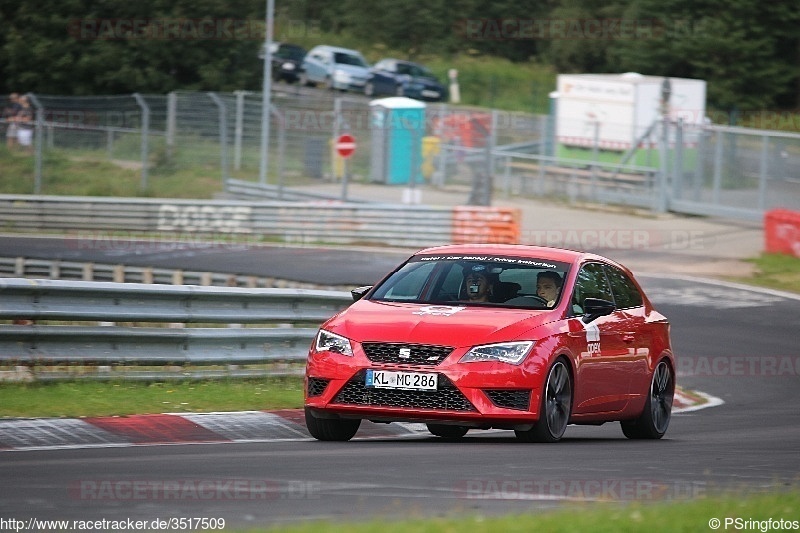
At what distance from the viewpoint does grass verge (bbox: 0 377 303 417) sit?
10.6m

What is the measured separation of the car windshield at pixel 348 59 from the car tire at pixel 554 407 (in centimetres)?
5385

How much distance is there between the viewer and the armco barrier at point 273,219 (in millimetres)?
29750

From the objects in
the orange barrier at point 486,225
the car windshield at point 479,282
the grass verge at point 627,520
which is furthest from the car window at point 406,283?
the orange barrier at point 486,225

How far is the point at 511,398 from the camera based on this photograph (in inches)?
→ 382

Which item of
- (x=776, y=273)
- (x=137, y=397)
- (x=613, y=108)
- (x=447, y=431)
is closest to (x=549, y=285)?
(x=447, y=431)

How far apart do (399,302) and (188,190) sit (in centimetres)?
2714

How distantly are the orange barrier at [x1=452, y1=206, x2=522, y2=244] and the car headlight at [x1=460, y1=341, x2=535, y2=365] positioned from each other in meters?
18.8

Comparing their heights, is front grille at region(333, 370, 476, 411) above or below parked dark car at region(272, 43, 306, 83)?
below

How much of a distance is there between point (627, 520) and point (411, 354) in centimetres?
360

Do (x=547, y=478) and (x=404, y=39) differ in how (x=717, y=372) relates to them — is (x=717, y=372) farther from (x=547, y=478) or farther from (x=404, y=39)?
(x=404, y=39)

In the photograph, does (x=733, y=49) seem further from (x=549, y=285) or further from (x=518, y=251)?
(x=549, y=285)

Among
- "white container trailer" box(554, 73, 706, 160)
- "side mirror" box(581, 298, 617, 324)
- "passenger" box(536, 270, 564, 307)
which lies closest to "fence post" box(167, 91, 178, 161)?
"white container trailer" box(554, 73, 706, 160)

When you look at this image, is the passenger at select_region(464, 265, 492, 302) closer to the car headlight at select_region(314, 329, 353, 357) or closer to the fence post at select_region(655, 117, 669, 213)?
the car headlight at select_region(314, 329, 353, 357)

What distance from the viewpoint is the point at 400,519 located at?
6.35m
